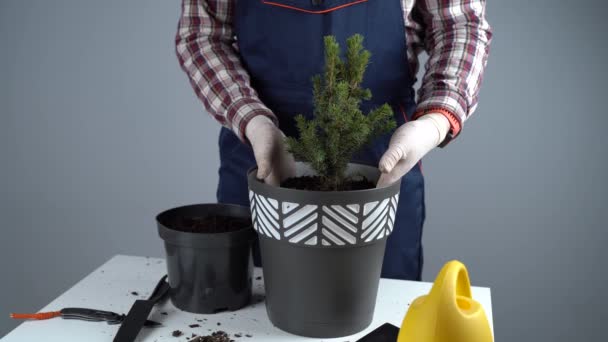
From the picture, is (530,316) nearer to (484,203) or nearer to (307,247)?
(484,203)

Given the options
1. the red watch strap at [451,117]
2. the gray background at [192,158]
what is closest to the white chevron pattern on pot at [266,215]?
the red watch strap at [451,117]

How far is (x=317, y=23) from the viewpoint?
126 cm

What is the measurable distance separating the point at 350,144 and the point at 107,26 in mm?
1498

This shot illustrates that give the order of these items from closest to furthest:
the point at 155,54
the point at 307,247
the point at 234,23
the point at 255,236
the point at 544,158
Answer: the point at 307,247
the point at 255,236
the point at 234,23
the point at 544,158
the point at 155,54

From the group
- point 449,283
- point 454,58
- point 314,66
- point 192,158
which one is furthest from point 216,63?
point 192,158

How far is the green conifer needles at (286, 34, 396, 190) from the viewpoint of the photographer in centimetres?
93

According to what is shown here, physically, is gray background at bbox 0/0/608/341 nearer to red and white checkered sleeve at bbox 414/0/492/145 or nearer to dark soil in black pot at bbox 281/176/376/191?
red and white checkered sleeve at bbox 414/0/492/145

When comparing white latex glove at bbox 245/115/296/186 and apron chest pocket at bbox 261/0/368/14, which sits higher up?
apron chest pocket at bbox 261/0/368/14

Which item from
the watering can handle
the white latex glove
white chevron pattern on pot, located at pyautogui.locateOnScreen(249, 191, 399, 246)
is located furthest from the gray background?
the watering can handle

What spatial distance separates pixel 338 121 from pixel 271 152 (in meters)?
0.16

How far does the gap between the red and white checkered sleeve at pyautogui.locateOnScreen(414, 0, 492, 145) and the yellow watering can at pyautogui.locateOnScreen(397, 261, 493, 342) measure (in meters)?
0.46

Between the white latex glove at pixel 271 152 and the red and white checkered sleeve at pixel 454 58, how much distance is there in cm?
26

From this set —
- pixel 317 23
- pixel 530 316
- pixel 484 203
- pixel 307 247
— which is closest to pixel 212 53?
pixel 317 23

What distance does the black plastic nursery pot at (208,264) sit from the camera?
1.01 m
